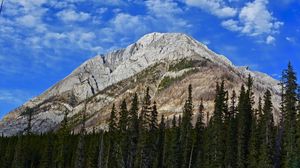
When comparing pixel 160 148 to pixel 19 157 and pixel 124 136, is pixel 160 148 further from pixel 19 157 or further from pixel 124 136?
pixel 19 157

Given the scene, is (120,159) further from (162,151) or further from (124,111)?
(162,151)

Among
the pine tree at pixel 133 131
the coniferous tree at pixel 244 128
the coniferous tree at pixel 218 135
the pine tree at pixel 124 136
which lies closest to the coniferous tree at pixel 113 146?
the pine tree at pixel 124 136

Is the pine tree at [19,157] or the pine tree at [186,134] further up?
the pine tree at [186,134]

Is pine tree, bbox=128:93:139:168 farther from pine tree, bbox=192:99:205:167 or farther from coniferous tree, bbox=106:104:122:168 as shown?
pine tree, bbox=192:99:205:167

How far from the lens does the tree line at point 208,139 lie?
85.9 metres

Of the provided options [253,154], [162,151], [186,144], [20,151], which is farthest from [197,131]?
[20,151]

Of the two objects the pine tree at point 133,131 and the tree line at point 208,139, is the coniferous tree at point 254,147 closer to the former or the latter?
the tree line at point 208,139

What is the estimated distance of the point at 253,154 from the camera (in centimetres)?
8700

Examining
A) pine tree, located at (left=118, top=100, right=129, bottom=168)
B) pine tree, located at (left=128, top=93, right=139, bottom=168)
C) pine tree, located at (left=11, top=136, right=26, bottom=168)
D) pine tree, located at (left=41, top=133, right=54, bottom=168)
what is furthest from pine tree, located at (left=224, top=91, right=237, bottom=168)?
pine tree, located at (left=11, top=136, right=26, bottom=168)

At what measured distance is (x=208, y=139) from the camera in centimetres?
10319

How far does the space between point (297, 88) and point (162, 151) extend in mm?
47684

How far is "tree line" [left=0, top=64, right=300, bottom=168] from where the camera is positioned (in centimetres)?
8588

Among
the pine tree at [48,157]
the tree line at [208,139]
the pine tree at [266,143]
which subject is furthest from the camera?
the pine tree at [48,157]

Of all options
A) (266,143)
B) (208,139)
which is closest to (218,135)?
(208,139)
